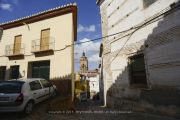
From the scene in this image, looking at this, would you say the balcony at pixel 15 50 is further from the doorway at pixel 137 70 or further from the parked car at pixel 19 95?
the doorway at pixel 137 70

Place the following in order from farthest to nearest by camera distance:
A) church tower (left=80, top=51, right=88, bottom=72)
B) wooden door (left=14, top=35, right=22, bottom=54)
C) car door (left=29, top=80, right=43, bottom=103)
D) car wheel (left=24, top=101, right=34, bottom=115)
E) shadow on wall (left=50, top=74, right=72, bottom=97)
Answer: church tower (left=80, top=51, right=88, bottom=72) < wooden door (left=14, top=35, right=22, bottom=54) < shadow on wall (left=50, top=74, right=72, bottom=97) < car door (left=29, top=80, right=43, bottom=103) < car wheel (left=24, top=101, right=34, bottom=115)

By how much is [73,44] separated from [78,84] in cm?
400

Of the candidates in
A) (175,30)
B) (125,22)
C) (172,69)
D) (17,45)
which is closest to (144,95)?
(172,69)

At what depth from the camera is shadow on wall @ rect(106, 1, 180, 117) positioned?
6.74 m

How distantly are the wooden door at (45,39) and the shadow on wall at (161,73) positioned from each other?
28.3 feet

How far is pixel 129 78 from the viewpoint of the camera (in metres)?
9.45

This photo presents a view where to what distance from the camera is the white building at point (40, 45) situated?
14.3 metres

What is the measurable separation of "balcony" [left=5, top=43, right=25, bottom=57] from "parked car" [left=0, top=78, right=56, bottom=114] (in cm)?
790

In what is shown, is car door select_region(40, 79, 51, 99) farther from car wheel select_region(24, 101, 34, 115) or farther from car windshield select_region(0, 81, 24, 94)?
car windshield select_region(0, 81, 24, 94)

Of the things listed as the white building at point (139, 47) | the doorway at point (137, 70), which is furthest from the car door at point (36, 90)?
the doorway at point (137, 70)

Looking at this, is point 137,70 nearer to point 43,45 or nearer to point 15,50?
point 43,45

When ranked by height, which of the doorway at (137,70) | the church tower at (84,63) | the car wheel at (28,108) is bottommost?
the car wheel at (28,108)

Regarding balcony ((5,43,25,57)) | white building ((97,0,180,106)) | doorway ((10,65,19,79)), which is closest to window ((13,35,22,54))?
balcony ((5,43,25,57))

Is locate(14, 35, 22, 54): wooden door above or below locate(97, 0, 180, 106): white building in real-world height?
above
